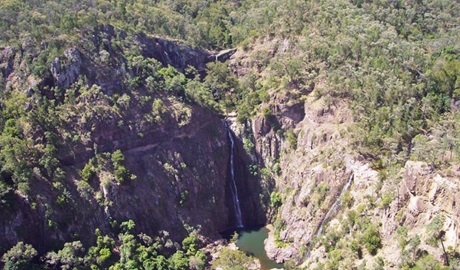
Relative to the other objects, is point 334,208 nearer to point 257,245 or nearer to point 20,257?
point 257,245

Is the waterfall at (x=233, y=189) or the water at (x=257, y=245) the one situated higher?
the waterfall at (x=233, y=189)

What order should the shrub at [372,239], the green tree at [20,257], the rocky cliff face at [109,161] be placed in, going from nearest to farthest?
the shrub at [372,239] → the green tree at [20,257] → the rocky cliff face at [109,161]

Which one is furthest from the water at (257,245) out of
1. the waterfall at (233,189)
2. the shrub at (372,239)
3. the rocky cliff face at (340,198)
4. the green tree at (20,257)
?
the green tree at (20,257)

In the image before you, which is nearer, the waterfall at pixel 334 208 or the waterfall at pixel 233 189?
the waterfall at pixel 334 208

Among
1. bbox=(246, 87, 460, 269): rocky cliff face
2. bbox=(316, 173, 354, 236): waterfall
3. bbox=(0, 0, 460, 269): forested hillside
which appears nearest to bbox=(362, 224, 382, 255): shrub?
bbox=(0, 0, 460, 269): forested hillside

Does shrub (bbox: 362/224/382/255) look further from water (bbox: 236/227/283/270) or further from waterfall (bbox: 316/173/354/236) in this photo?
water (bbox: 236/227/283/270)

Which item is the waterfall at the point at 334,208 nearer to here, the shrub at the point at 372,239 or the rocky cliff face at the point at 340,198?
the rocky cliff face at the point at 340,198
